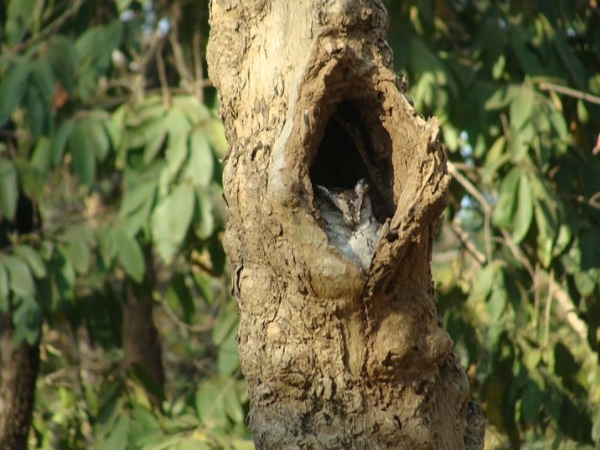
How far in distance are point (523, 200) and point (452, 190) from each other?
52 cm

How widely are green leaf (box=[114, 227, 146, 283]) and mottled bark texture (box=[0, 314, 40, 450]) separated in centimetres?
76

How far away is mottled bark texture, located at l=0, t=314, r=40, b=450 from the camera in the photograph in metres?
3.52

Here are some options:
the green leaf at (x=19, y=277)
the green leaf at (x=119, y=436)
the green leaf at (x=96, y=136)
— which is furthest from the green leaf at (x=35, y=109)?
the green leaf at (x=119, y=436)

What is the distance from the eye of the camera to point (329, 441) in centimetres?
141

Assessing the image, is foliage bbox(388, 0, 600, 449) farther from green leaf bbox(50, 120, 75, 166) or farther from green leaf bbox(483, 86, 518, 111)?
green leaf bbox(50, 120, 75, 166)

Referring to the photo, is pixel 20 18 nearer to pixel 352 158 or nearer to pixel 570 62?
A: pixel 570 62

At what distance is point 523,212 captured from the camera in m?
2.90

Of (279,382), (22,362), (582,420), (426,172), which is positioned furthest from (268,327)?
(22,362)

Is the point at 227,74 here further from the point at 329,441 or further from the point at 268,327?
the point at 329,441

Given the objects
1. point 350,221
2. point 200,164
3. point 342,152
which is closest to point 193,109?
point 200,164

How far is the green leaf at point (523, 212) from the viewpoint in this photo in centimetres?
288

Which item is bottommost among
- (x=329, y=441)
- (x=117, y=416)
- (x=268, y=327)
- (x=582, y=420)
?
(x=582, y=420)

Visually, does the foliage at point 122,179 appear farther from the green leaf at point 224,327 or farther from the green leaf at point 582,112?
the green leaf at point 582,112

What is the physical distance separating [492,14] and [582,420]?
1.28m
